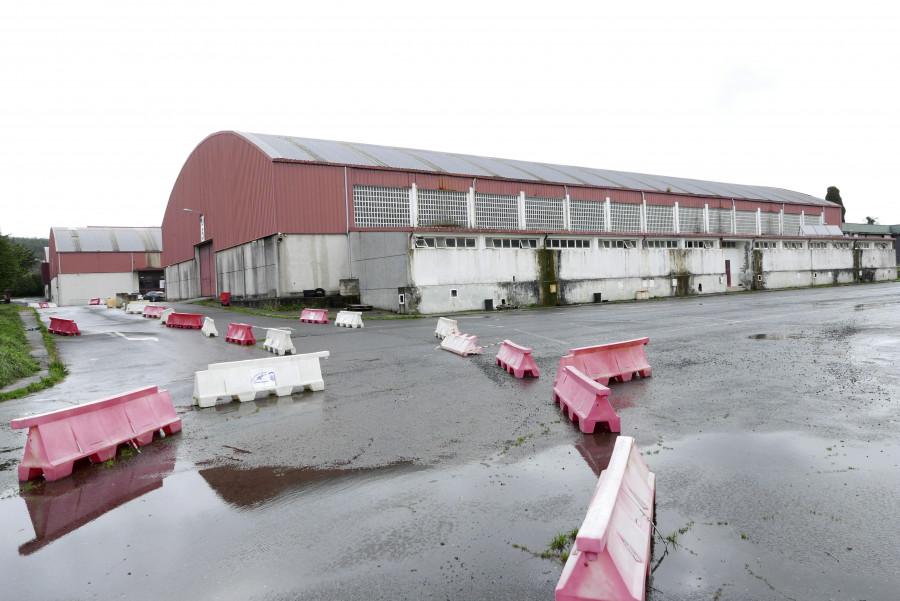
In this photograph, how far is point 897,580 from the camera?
137 inches

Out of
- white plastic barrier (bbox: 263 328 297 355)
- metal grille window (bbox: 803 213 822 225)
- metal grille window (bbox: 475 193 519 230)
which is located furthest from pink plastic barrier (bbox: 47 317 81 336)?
metal grille window (bbox: 803 213 822 225)

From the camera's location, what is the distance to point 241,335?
1903 centimetres

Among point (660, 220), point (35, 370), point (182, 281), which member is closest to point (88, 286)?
point (182, 281)

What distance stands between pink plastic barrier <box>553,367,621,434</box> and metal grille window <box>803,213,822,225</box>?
63.7 meters

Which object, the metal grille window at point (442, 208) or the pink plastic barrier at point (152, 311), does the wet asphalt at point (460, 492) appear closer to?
the pink plastic barrier at point (152, 311)

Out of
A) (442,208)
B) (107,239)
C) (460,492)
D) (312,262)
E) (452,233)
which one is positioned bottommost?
(460,492)

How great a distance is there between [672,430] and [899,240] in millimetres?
103141

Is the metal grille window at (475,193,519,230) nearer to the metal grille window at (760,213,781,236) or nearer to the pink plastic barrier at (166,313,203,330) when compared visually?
the pink plastic barrier at (166,313,203,330)

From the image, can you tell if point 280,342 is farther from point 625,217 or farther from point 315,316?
point 625,217

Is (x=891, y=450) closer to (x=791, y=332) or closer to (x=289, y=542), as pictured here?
(x=289, y=542)

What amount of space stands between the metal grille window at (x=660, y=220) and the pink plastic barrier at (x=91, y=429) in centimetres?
4514

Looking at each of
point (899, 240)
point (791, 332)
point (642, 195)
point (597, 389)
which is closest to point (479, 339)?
point (791, 332)

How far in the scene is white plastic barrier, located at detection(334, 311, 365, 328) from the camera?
2305 centimetres

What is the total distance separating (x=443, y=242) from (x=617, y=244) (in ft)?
48.3
